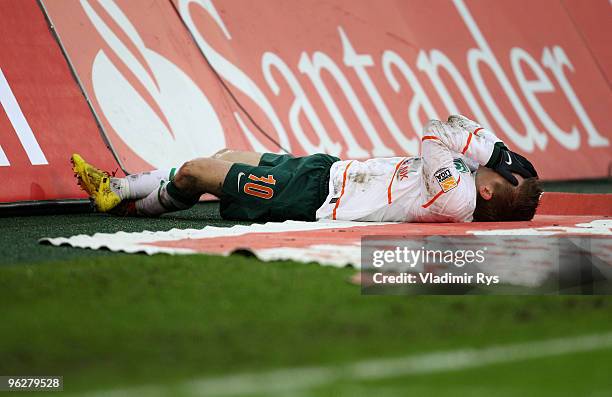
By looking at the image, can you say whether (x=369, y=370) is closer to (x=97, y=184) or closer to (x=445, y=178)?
(x=445, y=178)

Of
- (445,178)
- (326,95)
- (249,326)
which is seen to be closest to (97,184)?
(445,178)

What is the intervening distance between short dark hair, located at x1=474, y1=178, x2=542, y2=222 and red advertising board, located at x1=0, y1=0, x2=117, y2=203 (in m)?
2.42

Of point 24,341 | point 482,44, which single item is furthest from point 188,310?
point 482,44

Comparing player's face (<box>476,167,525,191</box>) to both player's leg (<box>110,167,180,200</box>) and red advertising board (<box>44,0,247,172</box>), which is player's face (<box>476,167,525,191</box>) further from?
red advertising board (<box>44,0,247,172</box>)

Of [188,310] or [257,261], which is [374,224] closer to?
[257,261]

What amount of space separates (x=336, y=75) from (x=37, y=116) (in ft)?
10.1

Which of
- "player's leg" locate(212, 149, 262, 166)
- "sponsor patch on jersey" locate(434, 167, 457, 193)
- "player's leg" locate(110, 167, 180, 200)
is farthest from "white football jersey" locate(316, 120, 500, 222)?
"player's leg" locate(110, 167, 180, 200)

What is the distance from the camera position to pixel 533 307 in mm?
3295

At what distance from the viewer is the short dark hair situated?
539 centimetres

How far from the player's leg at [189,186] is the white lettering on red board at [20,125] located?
0.81 m

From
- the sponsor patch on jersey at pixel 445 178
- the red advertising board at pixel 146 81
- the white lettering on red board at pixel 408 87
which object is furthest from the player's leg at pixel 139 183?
the white lettering on red board at pixel 408 87

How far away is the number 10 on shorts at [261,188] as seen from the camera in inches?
223

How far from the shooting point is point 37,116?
6375 millimetres

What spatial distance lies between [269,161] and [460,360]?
3.35 meters
